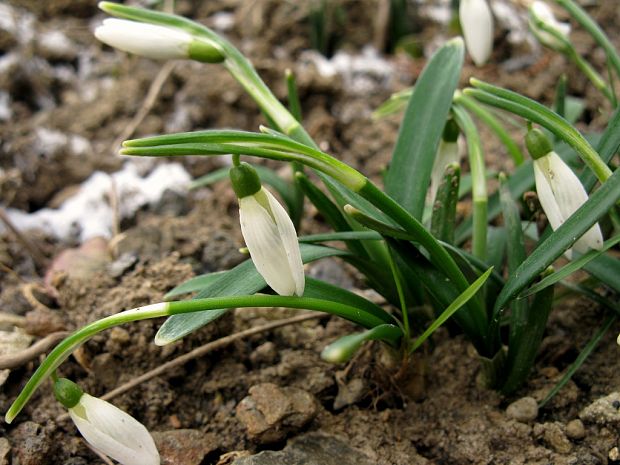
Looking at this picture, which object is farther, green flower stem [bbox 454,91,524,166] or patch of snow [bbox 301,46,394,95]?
patch of snow [bbox 301,46,394,95]

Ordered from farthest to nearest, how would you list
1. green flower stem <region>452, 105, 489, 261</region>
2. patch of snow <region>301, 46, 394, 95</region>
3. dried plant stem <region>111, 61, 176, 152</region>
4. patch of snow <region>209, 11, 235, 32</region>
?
patch of snow <region>209, 11, 235, 32</region> < patch of snow <region>301, 46, 394, 95</region> < dried plant stem <region>111, 61, 176, 152</region> < green flower stem <region>452, 105, 489, 261</region>

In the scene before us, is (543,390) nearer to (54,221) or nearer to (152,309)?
(152,309)

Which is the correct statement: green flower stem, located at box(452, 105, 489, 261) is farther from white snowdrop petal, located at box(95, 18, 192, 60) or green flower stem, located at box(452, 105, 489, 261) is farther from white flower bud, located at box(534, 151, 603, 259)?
A: white snowdrop petal, located at box(95, 18, 192, 60)

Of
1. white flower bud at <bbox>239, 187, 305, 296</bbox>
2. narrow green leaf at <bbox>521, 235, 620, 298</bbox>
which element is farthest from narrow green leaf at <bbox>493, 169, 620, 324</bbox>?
white flower bud at <bbox>239, 187, 305, 296</bbox>

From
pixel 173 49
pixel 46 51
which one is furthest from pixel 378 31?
pixel 173 49

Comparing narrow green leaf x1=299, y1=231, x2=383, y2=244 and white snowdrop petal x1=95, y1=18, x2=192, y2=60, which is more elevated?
white snowdrop petal x1=95, y1=18, x2=192, y2=60

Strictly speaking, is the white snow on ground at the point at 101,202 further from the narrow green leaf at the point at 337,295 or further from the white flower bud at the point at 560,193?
the white flower bud at the point at 560,193
